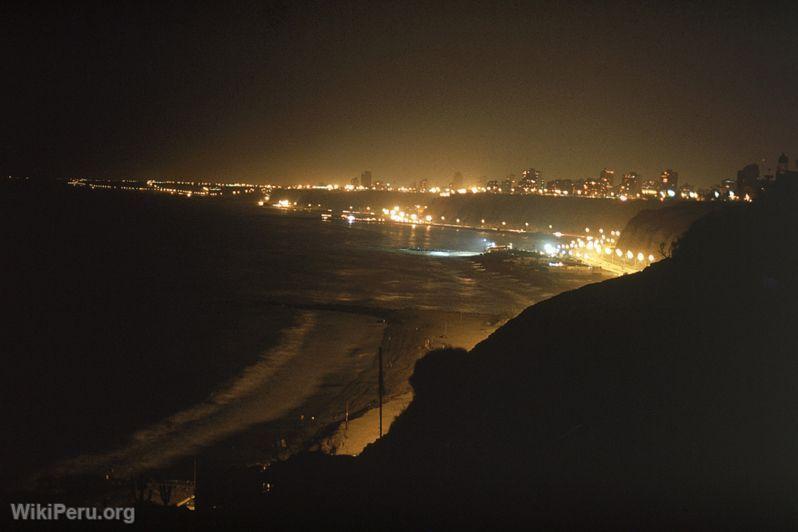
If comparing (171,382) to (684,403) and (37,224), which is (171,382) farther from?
(37,224)

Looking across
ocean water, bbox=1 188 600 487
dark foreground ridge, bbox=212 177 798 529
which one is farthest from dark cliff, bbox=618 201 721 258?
dark foreground ridge, bbox=212 177 798 529

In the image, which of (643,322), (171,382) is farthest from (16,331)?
(643,322)

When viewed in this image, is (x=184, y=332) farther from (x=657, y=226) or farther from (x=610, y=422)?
(x=657, y=226)

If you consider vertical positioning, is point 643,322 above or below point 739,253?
below

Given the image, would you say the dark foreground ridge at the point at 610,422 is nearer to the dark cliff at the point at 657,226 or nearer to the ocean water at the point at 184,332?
the ocean water at the point at 184,332

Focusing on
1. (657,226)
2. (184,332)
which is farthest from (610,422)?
(657,226)
